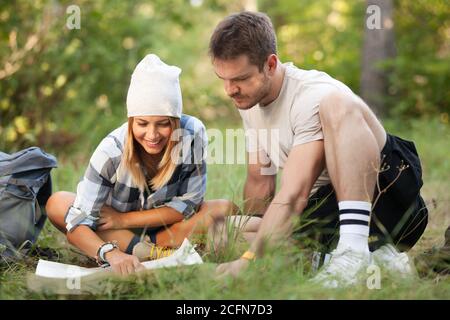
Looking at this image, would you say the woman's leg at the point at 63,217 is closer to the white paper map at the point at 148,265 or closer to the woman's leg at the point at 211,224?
the woman's leg at the point at 211,224

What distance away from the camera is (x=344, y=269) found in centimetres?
233

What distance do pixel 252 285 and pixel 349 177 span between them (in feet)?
1.74

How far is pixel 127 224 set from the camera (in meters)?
2.89

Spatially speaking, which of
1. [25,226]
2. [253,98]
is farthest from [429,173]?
[25,226]

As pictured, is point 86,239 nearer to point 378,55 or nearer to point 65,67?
point 65,67

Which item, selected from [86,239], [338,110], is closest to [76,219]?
[86,239]

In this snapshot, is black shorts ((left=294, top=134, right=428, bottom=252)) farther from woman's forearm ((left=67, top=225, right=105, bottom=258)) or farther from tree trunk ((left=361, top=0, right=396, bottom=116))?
tree trunk ((left=361, top=0, right=396, bottom=116))

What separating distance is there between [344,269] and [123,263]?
774 mm

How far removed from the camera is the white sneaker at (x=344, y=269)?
2.27m

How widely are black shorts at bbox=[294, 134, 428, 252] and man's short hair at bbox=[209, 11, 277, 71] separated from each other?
0.57 metres

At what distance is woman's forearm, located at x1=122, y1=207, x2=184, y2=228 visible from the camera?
9.45ft

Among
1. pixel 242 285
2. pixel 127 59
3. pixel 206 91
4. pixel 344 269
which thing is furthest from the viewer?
A: pixel 206 91

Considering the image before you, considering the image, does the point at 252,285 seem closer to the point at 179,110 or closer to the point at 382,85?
the point at 179,110

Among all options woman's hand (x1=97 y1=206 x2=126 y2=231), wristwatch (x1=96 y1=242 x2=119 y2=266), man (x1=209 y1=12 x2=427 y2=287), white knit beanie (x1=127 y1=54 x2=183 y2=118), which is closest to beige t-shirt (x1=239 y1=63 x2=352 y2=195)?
man (x1=209 y1=12 x2=427 y2=287)
